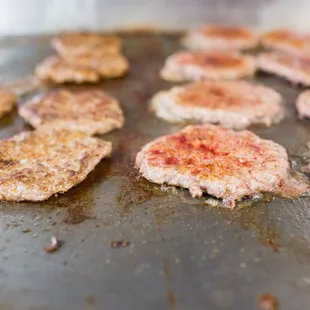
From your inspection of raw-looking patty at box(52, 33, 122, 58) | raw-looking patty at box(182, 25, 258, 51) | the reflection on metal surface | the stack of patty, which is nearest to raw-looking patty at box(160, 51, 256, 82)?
the stack of patty

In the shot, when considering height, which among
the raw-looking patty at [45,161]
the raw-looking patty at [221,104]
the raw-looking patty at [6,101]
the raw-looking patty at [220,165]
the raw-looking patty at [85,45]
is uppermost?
the raw-looking patty at [220,165]

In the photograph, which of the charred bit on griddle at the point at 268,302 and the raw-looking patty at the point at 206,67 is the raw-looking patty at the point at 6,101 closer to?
the raw-looking patty at the point at 206,67

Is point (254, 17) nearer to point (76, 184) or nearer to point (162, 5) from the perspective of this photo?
point (162, 5)

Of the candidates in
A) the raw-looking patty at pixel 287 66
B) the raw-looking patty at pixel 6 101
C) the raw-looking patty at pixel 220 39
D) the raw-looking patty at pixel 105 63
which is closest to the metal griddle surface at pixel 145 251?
the raw-looking patty at pixel 6 101

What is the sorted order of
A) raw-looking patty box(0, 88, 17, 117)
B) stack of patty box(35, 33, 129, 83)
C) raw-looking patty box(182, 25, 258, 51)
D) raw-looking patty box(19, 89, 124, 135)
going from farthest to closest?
raw-looking patty box(182, 25, 258, 51)
stack of patty box(35, 33, 129, 83)
raw-looking patty box(0, 88, 17, 117)
raw-looking patty box(19, 89, 124, 135)

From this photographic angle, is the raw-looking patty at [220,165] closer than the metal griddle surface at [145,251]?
No

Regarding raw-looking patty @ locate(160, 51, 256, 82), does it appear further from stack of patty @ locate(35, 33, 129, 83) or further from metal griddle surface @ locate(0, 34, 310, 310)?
metal griddle surface @ locate(0, 34, 310, 310)
